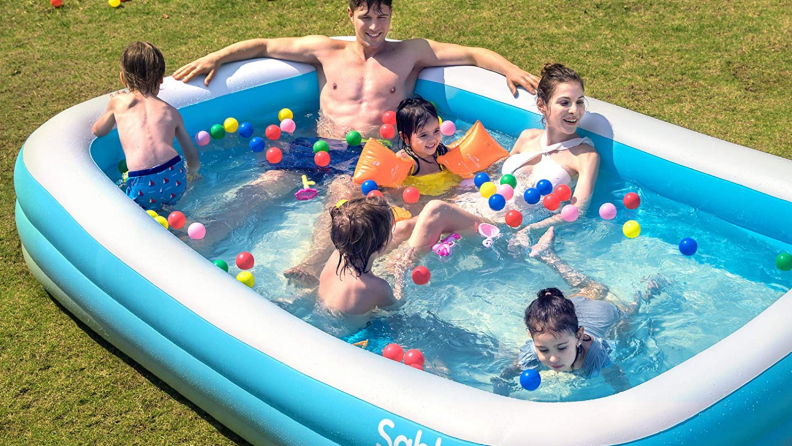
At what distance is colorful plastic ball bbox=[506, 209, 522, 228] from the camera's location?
4.21 meters

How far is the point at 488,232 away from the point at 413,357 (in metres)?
1.02

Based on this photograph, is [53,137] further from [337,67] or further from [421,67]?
[421,67]

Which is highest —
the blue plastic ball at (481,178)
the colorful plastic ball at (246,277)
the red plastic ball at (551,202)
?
the red plastic ball at (551,202)

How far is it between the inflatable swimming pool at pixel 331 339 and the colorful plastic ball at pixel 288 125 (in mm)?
680

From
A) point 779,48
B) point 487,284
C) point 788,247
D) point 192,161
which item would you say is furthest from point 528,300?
point 779,48

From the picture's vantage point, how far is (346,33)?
6.46 meters

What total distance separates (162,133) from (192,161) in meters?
0.28

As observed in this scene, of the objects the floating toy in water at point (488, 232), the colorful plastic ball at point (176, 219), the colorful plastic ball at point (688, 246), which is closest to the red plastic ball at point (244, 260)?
the colorful plastic ball at point (176, 219)

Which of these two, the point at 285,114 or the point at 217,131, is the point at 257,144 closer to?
the point at 217,131

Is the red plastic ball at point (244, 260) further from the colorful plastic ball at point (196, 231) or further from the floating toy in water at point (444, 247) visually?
the floating toy in water at point (444, 247)

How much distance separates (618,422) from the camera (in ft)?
8.64

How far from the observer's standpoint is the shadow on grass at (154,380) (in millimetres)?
3389

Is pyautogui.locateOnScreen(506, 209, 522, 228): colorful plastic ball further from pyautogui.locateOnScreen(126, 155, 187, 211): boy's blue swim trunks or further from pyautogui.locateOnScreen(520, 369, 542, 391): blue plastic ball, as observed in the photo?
pyautogui.locateOnScreen(126, 155, 187, 211): boy's blue swim trunks

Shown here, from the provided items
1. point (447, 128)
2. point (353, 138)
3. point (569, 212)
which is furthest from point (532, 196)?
point (353, 138)
